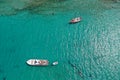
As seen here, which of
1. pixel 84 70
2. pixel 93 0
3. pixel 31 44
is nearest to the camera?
pixel 84 70

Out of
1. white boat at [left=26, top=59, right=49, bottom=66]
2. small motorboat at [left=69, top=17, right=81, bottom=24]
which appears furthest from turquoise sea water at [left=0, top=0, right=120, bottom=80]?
small motorboat at [left=69, top=17, right=81, bottom=24]

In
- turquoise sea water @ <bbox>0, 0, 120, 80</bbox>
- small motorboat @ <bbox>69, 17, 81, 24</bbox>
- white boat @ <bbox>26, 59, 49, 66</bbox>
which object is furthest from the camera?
small motorboat @ <bbox>69, 17, 81, 24</bbox>

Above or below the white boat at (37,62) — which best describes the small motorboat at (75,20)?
above

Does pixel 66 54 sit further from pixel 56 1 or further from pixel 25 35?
pixel 56 1

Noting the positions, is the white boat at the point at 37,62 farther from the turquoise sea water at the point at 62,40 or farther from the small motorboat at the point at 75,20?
the small motorboat at the point at 75,20

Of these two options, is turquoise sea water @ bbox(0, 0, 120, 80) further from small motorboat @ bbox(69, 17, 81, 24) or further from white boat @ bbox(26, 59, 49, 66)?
small motorboat @ bbox(69, 17, 81, 24)

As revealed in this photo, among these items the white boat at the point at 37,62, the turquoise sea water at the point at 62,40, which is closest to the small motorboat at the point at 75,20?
the turquoise sea water at the point at 62,40

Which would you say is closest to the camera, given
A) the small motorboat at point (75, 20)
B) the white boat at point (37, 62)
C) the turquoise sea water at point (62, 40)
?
the turquoise sea water at point (62, 40)

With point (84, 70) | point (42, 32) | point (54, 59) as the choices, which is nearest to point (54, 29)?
point (42, 32)
